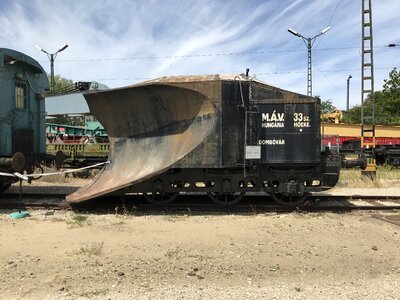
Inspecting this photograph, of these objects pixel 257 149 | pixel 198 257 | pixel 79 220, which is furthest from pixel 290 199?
pixel 79 220

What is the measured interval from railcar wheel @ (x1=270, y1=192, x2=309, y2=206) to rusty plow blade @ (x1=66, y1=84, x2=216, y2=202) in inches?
87.4

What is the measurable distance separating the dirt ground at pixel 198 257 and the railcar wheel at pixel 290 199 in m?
0.72

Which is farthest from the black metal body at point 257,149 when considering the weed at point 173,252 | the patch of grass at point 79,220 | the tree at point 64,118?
the tree at point 64,118

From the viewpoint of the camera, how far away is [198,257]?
17.2 ft

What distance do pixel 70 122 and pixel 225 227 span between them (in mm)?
46082

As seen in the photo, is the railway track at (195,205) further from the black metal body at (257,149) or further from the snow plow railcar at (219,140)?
the black metal body at (257,149)

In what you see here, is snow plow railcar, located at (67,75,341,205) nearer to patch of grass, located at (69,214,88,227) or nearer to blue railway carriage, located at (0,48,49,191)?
patch of grass, located at (69,214,88,227)

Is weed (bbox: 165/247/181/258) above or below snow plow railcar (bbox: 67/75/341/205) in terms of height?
below

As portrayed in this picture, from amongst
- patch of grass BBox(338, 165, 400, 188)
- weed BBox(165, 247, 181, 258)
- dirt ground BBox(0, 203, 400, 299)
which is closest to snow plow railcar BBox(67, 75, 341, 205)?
Result: dirt ground BBox(0, 203, 400, 299)

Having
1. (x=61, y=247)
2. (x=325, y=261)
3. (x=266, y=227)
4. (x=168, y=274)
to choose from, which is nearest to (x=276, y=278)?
(x=325, y=261)

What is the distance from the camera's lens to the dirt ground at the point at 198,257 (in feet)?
13.7

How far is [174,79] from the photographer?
7.89 metres

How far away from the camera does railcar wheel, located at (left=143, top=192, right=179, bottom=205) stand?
8.40 m

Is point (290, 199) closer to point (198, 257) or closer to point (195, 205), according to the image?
point (195, 205)
